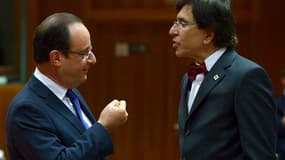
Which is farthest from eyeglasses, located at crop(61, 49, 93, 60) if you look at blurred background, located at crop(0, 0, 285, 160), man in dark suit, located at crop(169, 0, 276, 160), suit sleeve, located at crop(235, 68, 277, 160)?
blurred background, located at crop(0, 0, 285, 160)

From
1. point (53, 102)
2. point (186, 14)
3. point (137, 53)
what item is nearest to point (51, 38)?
point (53, 102)

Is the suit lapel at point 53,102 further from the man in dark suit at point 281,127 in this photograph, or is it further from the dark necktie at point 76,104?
the man in dark suit at point 281,127

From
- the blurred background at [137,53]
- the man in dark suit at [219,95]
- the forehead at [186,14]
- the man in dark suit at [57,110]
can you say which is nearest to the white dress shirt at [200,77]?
the man in dark suit at [219,95]

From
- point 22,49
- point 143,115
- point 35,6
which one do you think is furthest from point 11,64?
point 143,115

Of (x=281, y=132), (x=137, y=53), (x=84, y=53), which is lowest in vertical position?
(x=281, y=132)

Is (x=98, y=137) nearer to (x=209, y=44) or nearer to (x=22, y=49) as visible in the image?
(x=209, y=44)

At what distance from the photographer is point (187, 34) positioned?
2859mm

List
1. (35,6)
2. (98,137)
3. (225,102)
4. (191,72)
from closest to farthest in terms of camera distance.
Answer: (98,137) → (225,102) → (191,72) → (35,6)

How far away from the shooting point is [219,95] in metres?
2.73

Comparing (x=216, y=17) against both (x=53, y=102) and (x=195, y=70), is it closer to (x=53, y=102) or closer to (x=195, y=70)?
(x=195, y=70)

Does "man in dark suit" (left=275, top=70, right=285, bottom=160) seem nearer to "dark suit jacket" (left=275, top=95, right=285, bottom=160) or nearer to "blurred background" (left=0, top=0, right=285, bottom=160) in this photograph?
"dark suit jacket" (left=275, top=95, right=285, bottom=160)

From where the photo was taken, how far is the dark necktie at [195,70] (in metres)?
2.88

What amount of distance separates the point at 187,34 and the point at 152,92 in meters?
3.57

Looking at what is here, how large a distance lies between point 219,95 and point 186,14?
0.41m
